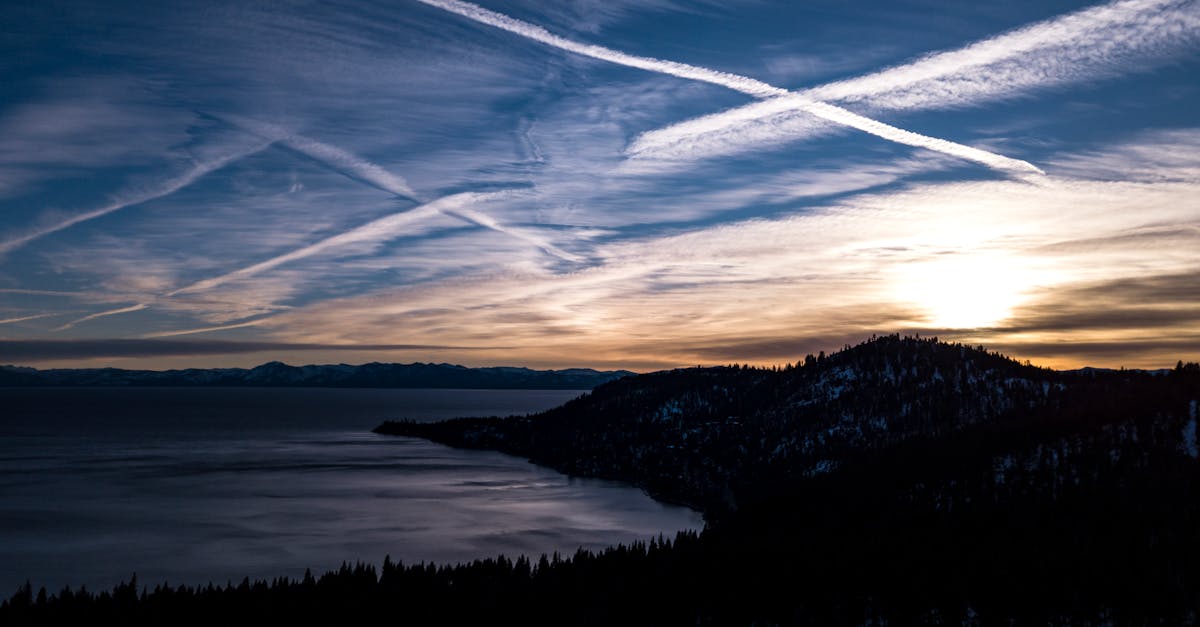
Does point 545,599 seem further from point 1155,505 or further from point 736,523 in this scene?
point 1155,505

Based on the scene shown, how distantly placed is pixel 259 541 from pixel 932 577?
140472 millimetres

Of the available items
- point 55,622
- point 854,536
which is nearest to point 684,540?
point 854,536

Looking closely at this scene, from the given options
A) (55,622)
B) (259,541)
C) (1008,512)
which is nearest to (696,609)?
(1008,512)

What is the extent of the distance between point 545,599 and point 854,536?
2464 inches

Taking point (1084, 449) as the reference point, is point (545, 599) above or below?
below

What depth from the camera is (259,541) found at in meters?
174

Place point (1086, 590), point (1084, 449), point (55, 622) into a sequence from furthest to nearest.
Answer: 1. point (1084, 449)
2. point (1086, 590)
3. point (55, 622)

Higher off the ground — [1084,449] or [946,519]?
[1084,449]

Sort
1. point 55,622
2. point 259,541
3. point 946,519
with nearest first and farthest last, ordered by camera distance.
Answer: point 55,622 < point 946,519 < point 259,541

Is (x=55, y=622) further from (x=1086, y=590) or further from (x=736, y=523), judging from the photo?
(x=1086, y=590)

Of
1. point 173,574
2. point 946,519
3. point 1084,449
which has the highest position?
point 1084,449

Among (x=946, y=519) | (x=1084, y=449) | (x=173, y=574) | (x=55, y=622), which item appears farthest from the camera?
(x=1084, y=449)

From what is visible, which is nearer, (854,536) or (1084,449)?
(854,536)

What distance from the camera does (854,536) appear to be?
486ft
